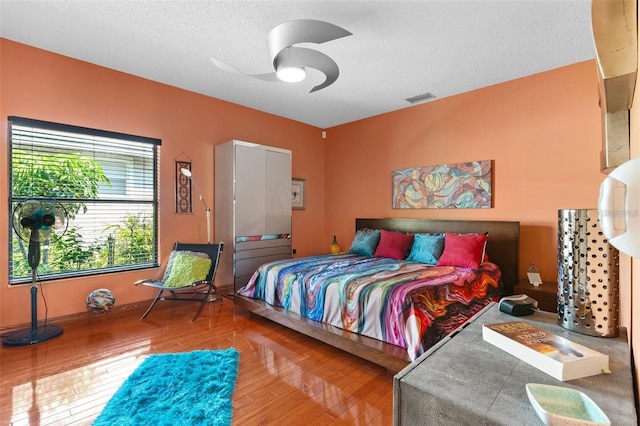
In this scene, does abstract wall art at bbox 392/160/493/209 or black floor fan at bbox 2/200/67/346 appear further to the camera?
abstract wall art at bbox 392/160/493/209

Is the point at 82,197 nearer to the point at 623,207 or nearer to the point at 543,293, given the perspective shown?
the point at 623,207

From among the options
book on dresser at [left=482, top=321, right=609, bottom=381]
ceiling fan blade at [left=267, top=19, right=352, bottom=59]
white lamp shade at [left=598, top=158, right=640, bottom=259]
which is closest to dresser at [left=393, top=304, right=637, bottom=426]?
book on dresser at [left=482, top=321, right=609, bottom=381]

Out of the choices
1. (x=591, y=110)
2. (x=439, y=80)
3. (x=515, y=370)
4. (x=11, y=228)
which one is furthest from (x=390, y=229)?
(x=11, y=228)

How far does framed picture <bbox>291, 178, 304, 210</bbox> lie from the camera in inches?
206

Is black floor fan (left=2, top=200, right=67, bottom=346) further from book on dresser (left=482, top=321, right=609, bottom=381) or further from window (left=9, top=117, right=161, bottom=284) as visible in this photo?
book on dresser (left=482, top=321, right=609, bottom=381)

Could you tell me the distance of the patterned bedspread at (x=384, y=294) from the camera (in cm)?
217

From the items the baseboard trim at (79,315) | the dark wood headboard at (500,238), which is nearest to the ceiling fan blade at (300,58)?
the dark wood headboard at (500,238)

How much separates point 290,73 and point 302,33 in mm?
318

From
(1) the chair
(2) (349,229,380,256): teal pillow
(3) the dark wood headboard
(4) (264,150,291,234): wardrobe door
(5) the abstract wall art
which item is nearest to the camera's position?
(1) the chair

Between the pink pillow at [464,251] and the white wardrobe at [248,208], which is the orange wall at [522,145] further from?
the white wardrobe at [248,208]

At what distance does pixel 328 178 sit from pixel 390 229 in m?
1.76

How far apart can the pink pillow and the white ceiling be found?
73.9 inches

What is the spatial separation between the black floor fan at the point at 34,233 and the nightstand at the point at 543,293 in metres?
4.56

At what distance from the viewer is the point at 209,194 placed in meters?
4.30
